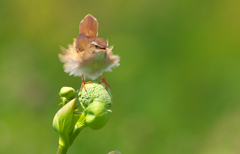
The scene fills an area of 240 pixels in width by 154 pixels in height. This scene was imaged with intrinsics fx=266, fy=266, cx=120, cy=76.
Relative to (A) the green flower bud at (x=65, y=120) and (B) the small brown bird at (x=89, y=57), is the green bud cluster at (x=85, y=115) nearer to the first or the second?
(A) the green flower bud at (x=65, y=120)

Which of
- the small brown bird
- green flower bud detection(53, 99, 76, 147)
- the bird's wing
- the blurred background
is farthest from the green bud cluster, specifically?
the blurred background

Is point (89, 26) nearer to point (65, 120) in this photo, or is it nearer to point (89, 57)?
point (89, 57)

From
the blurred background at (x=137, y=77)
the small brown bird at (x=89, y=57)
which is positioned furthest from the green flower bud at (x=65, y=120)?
the blurred background at (x=137, y=77)

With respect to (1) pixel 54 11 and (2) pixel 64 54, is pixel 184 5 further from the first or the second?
(2) pixel 64 54

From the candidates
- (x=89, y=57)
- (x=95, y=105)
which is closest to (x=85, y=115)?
(x=95, y=105)

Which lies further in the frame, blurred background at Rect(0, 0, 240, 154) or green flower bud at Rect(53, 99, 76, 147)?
blurred background at Rect(0, 0, 240, 154)

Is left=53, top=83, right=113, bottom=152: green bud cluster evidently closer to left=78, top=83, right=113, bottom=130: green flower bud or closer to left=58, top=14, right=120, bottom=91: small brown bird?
left=78, top=83, right=113, bottom=130: green flower bud

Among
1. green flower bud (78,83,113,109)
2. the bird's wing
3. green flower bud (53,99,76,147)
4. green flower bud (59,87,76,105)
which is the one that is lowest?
green flower bud (53,99,76,147)
